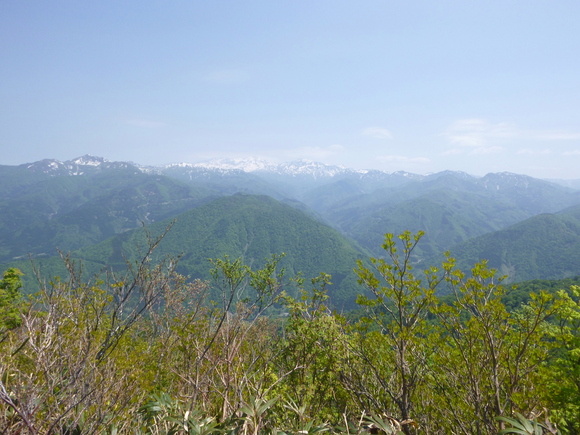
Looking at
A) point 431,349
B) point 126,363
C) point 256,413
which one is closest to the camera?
point 256,413

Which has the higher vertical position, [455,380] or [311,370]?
[455,380]

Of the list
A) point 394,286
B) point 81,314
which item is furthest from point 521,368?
point 81,314

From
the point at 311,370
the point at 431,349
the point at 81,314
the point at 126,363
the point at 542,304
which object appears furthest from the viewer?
the point at 81,314

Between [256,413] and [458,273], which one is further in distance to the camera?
[458,273]

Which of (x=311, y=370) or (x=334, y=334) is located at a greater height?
(x=334, y=334)

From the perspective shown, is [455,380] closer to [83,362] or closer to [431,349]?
[431,349]

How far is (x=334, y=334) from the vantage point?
6.36m

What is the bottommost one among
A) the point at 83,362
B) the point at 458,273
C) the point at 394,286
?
the point at 83,362

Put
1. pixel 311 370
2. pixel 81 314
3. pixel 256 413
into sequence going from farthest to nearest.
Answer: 1. pixel 81 314
2. pixel 311 370
3. pixel 256 413

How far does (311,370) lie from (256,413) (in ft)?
16.7

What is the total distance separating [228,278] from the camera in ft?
28.6

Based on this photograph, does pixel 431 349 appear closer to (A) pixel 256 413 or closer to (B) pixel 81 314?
(A) pixel 256 413

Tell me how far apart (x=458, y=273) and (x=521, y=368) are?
8.36ft

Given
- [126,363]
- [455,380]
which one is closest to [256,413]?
[455,380]
